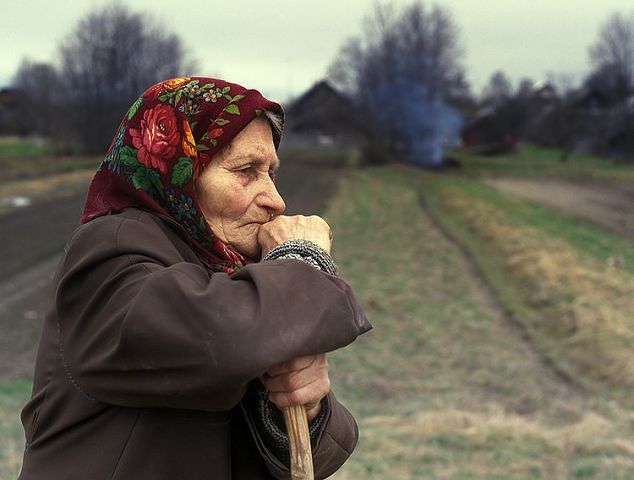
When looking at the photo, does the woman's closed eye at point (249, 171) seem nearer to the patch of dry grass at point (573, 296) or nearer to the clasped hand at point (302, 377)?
the clasped hand at point (302, 377)

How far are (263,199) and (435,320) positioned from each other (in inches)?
394

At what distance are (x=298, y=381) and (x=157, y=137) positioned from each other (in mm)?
633

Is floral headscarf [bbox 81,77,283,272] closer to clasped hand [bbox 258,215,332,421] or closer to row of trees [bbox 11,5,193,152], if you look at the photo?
clasped hand [bbox 258,215,332,421]

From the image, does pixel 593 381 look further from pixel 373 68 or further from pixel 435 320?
pixel 373 68

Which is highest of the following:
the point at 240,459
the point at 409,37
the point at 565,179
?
the point at 409,37

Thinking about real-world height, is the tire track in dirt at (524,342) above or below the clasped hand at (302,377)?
below

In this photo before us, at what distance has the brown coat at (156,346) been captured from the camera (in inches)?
52.6

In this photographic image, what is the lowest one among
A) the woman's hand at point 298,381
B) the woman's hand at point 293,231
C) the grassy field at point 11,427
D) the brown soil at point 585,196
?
the brown soil at point 585,196

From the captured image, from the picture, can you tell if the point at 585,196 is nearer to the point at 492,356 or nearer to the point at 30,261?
the point at 492,356

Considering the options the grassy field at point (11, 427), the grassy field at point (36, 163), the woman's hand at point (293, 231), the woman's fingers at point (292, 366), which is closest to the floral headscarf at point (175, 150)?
the woman's hand at point (293, 231)

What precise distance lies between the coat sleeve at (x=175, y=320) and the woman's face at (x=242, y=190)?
0.22 metres

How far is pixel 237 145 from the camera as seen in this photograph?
Result: 1718 millimetres

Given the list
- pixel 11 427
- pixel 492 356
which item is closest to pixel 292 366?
pixel 11 427

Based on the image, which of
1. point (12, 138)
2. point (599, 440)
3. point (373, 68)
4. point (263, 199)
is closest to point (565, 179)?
point (373, 68)
